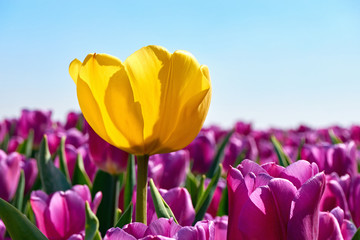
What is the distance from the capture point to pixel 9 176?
1501 millimetres

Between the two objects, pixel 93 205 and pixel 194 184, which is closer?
pixel 93 205

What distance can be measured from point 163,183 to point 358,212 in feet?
1.81

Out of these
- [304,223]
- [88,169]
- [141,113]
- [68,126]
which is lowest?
[68,126]

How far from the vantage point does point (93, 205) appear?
104cm

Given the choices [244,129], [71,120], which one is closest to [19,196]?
[71,120]

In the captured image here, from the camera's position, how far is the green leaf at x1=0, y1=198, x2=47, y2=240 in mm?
691

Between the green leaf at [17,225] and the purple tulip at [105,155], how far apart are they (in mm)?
654

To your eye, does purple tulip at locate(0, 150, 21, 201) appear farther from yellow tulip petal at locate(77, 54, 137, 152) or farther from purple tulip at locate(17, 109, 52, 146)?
purple tulip at locate(17, 109, 52, 146)

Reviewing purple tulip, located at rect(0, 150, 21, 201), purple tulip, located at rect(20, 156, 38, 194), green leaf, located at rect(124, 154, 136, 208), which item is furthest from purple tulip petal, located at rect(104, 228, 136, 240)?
purple tulip, located at rect(20, 156, 38, 194)

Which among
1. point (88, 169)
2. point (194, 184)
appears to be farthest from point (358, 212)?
point (88, 169)

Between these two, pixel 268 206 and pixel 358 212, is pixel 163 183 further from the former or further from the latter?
pixel 268 206

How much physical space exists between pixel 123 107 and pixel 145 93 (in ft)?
0.14

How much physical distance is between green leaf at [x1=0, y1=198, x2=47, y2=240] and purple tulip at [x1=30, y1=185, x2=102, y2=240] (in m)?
Result: 0.27

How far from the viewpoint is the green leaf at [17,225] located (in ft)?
2.27
